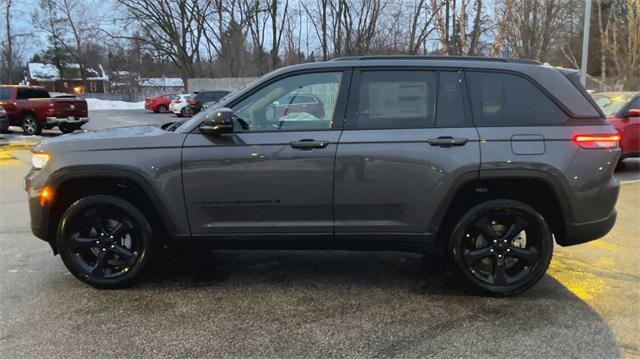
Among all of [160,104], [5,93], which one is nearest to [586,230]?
[5,93]

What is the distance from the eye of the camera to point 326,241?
13.4 ft

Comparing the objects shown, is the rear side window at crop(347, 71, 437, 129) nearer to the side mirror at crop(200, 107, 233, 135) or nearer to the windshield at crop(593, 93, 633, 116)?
the side mirror at crop(200, 107, 233, 135)

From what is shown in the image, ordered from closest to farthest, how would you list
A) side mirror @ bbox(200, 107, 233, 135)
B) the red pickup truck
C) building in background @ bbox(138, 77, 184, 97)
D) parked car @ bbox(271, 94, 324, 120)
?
side mirror @ bbox(200, 107, 233, 135) < parked car @ bbox(271, 94, 324, 120) < the red pickup truck < building in background @ bbox(138, 77, 184, 97)

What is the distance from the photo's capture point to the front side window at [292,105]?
4.01 metres

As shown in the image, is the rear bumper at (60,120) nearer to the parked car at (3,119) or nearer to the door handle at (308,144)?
the parked car at (3,119)

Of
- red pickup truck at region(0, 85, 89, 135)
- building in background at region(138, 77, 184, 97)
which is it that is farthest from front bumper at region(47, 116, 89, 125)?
building in background at region(138, 77, 184, 97)

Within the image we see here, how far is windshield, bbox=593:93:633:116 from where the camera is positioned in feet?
31.9

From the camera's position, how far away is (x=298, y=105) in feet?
13.5

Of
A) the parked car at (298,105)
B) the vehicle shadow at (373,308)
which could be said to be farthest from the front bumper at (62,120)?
the parked car at (298,105)

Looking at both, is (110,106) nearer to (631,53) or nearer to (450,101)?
(631,53)

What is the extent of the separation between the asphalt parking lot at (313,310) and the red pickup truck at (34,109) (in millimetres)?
13721

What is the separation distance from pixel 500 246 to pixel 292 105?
196 cm

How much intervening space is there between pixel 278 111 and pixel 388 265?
1.85 meters

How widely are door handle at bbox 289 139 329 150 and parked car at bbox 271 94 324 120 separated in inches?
9.7
